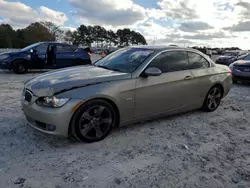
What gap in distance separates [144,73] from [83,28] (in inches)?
3713

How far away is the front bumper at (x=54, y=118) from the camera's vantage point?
3178 mm

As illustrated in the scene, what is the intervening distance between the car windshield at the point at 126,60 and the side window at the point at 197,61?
1.02m

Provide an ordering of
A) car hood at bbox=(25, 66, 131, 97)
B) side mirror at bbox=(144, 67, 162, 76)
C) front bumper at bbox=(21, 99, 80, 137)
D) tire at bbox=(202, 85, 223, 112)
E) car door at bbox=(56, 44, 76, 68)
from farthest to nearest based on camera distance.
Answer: car door at bbox=(56, 44, 76, 68) < tire at bbox=(202, 85, 223, 112) < side mirror at bbox=(144, 67, 162, 76) < car hood at bbox=(25, 66, 131, 97) < front bumper at bbox=(21, 99, 80, 137)

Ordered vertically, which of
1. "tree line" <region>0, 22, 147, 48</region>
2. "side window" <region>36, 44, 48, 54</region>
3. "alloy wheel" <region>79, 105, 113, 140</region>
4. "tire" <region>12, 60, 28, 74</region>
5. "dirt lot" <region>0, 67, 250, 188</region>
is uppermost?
"tree line" <region>0, 22, 147, 48</region>

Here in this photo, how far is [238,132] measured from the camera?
166 inches

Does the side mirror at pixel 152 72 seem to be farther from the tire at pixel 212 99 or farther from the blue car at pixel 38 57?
the blue car at pixel 38 57

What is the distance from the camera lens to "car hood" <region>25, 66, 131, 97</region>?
329 centimetres

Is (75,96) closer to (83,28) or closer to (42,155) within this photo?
(42,155)

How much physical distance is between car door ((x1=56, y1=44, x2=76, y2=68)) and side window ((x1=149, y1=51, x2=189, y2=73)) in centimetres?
705

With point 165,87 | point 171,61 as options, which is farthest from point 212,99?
point 165,87

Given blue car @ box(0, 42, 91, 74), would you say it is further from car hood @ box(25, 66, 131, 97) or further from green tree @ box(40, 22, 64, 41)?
green tree @ box(40, 22, 64, 41)

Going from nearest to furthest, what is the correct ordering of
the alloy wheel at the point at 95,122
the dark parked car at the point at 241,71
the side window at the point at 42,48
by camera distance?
the alloy wheel at the point at 95,122 < the dark parked car at the point at 241,71 < the side window at the point at 42,48

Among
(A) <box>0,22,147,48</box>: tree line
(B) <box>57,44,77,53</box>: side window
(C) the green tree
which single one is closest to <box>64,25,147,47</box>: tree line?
(A) <box>0,22,147,48</box>: tree line

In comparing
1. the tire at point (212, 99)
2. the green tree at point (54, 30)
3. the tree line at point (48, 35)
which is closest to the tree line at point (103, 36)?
the tree line at point (48, 35)
